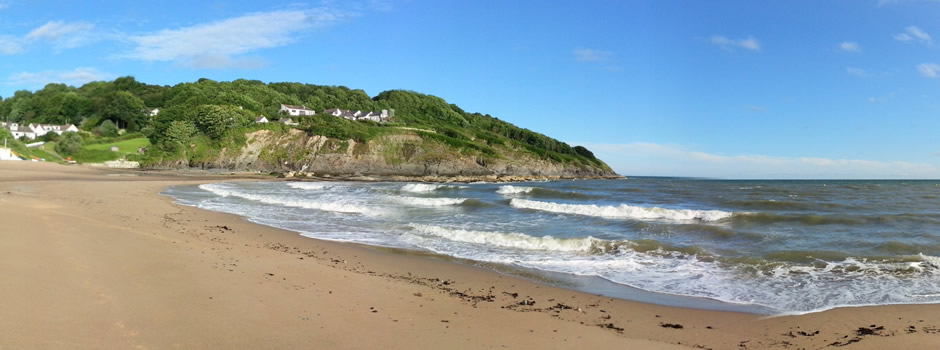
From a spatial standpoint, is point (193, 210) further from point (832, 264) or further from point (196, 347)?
point (832, 264)

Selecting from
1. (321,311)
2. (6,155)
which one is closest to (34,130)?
(6,155)

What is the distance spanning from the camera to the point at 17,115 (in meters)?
112

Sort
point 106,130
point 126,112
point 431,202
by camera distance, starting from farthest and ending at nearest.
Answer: point 126,112 → point 106,130 → point 431,202

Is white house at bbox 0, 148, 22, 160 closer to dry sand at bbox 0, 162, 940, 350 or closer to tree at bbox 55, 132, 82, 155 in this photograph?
tree at bbox 55, 132, 82, 155

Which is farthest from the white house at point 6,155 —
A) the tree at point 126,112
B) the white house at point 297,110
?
the white house at point 297,110

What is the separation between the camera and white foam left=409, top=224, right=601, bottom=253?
11831mm

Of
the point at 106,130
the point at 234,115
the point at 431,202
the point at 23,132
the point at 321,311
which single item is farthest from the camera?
the point at 23,132

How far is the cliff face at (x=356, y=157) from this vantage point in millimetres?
67562

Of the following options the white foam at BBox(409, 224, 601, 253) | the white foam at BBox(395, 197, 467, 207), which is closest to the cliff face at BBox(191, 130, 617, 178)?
the white foam at BBox(395, 197, 467, 207)

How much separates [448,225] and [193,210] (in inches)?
368

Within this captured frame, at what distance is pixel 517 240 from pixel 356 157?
200ft

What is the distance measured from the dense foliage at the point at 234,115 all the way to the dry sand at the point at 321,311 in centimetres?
6602

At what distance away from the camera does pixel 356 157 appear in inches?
2790

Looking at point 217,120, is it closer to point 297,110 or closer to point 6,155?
point 6,155
